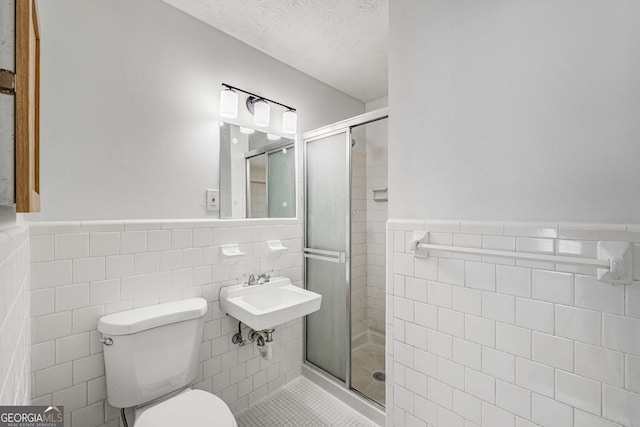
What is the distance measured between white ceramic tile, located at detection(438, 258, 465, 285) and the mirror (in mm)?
1246

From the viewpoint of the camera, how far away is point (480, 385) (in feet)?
3.73

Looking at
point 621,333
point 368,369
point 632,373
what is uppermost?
point 621,333

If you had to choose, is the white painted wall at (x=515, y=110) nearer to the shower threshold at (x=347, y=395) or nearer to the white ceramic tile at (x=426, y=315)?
the white ceramic tile at (x=426, y=315)

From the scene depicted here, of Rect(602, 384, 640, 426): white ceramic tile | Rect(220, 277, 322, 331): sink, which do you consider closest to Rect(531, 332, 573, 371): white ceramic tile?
Rect(602, 384, 640, 426): white ceramic tile

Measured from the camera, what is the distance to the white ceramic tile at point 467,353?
114 cm

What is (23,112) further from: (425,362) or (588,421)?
(588,421)

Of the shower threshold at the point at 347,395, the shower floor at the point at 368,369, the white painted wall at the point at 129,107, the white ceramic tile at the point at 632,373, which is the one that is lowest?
the shower threshold at the point at 347,395

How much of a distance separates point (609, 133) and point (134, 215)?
202cm

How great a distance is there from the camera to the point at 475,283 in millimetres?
1153

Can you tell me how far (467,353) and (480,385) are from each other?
125 mm

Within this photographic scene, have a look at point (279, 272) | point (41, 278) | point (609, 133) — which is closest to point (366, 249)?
point (279, 272)

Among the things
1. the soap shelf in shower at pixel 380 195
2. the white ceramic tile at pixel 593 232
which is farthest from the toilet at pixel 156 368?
the soap shelf in shower at pixel 380 195

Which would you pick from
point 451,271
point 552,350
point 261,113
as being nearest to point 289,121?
point 261,113

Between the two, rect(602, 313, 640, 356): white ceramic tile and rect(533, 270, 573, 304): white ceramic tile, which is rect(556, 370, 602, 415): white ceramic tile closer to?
rect(602, 313, 640, 356): white ceramic tile
